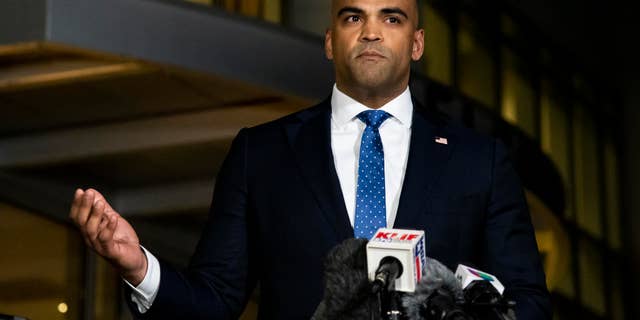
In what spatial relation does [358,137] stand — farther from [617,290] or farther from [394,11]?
[617,290]

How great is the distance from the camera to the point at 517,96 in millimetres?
19594

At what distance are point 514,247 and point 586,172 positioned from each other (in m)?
21.9

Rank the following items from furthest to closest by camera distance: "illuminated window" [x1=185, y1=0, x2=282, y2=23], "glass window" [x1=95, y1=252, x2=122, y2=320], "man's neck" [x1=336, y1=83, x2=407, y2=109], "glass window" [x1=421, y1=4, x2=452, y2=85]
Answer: "glass window" [x1=421, y1=4, x2=452, y2=85], "glass window" [x1=95, y1=252, x2=122, y2=320], "illuminated window" [x1=185, y1=0, x2=282, y2=23], "man's neck" [x1=336, y1=83, x2=407, y2=109]

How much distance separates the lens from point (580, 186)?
24.5m

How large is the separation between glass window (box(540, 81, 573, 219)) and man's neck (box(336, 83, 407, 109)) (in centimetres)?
1801

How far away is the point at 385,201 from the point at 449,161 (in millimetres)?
215

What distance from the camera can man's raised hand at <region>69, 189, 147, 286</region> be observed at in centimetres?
293

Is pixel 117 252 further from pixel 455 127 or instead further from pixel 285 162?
pixel 455 127

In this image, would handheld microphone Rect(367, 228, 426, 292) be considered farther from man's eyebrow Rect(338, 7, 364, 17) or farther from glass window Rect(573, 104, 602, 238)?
glass window Rect(573, 104, 602, 238)

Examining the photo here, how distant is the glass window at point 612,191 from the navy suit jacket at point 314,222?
74.2 feet

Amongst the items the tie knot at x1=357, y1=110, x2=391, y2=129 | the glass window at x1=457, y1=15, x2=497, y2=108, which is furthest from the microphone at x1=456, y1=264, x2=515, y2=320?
the glass window at x1=457, y1=15, x2=497, y2=108

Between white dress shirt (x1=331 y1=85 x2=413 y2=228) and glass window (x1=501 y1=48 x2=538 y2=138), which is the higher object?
glass window (x1=501 y1=48 x2=538 y2=138)

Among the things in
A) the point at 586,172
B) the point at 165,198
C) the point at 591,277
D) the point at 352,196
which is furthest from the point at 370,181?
the point at 591,277

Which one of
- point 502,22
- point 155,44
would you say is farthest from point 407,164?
point 502,22
